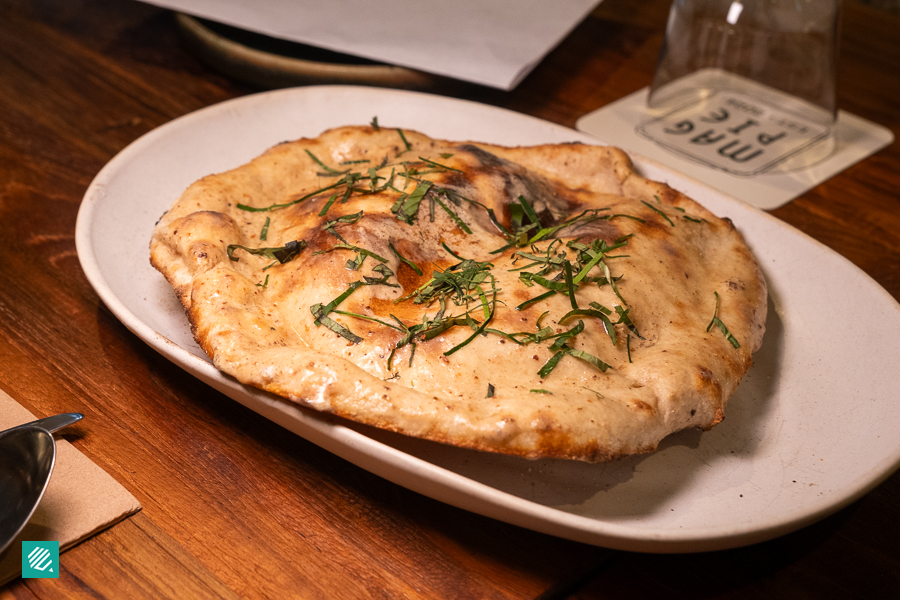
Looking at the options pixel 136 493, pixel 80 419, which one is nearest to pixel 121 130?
pixel 80 419

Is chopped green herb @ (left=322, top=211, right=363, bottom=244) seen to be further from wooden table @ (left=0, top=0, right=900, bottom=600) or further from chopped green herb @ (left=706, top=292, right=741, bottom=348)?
chopped green herb @ (left=706, top=292, right=741, bottom=348)

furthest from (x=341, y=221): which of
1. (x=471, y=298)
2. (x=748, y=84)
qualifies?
(x=748, y=84)

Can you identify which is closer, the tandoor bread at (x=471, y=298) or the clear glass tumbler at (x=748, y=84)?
the tandoor bread at (x=471, y=298)

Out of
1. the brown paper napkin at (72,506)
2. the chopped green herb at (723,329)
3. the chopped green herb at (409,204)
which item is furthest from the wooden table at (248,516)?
the chopped green herb at (409,204)

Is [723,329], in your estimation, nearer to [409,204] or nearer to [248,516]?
[409,204]

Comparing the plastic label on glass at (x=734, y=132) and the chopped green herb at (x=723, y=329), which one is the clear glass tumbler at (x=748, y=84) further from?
the chopped green herb at (x=723, y=329)

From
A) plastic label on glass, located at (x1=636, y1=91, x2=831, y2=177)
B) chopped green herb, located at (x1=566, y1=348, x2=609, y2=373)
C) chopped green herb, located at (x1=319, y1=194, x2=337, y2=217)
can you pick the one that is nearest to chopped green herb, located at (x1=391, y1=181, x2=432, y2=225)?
chopped green herb, located at (x1=319, y1=194, x2=337, y2=217)
